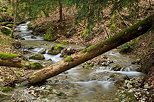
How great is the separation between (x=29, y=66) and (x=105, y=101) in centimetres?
481

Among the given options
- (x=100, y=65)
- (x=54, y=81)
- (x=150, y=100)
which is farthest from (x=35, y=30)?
(x=150, y=100)

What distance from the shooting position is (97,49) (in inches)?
267

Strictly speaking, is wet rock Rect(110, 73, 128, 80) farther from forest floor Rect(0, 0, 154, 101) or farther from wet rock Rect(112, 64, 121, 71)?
forest floor Rect(0, 0, 154, 101)

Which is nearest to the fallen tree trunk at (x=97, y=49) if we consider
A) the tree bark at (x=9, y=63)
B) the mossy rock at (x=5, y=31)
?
the tree bark at (x=9, y=63)

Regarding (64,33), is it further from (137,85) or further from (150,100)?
(150,100)

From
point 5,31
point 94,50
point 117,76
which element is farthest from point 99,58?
point 5,31

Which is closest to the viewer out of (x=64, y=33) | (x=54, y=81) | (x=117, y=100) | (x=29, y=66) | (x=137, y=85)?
(x=117, y=100)

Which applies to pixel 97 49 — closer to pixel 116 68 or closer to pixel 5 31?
pixel 116 68

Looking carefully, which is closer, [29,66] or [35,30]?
[29,66]

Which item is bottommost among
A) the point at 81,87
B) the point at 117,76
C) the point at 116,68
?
the point at 81,87

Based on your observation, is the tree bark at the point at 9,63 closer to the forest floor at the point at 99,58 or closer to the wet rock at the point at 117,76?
the forest floor at the point at 99,58

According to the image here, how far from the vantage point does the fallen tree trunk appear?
6531 mm

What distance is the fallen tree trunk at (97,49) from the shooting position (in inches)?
257

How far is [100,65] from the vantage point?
35.5 ft
